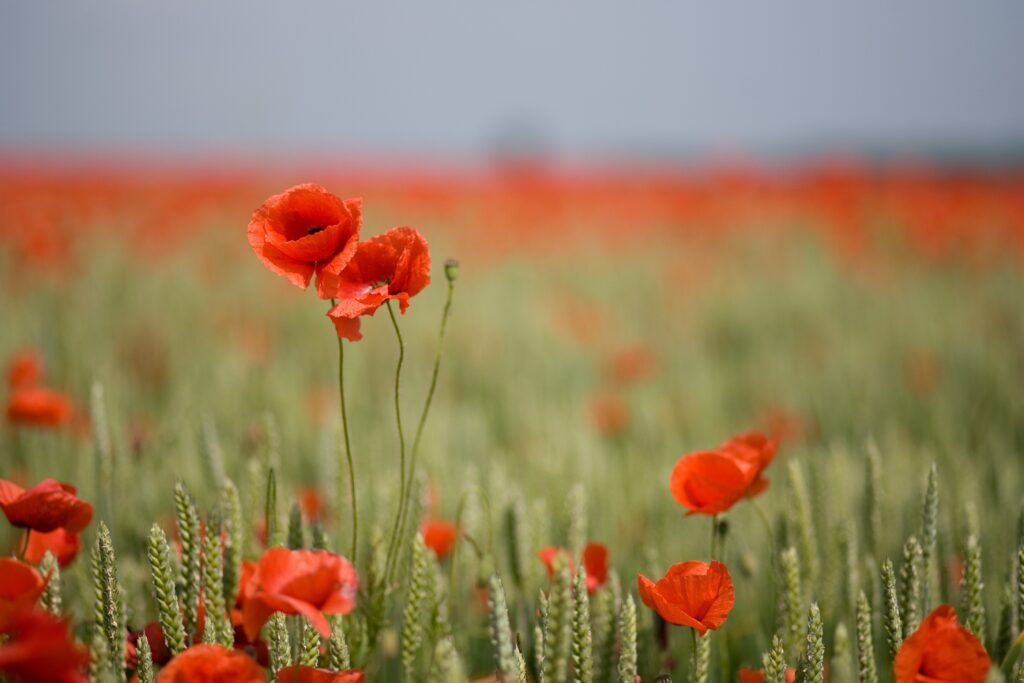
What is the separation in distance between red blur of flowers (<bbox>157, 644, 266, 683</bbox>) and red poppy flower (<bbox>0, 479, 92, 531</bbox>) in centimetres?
17

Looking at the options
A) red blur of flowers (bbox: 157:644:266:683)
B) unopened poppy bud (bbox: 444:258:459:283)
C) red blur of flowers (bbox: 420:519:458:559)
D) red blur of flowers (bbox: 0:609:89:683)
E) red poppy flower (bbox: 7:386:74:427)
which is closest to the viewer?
red blur of flowers (bbox: 0:609:89:683)

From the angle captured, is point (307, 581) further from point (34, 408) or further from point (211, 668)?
point (34, 408)

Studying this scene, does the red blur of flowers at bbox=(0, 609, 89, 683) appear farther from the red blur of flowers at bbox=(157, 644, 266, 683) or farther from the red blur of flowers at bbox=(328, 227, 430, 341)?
the red blur of flowers at bbox=(328, 227, 430, 341)

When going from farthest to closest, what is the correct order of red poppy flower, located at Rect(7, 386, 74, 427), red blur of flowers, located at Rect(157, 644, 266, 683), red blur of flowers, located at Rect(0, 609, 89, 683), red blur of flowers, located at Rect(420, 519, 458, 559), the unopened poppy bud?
red poppy flower, located at Rect(7, 386, 74, 427) < red blur of flowers, located at Rect(420, 519, 458, 559) < the unopened poppy bud < red blur of flowers, located at Rect(157, 644, 266, 683) < red blur of flowers, located at Rect(0, 609, 89, 683)

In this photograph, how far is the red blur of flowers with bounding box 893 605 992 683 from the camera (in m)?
0.58

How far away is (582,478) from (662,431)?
65 cm

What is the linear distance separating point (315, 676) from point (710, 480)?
1.13 ft

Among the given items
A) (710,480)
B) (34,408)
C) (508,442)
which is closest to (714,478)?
(710,480)

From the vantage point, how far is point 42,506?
61 cm

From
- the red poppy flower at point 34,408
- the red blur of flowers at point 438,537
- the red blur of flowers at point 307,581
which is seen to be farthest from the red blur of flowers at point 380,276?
the red poppy flower at point 34,408

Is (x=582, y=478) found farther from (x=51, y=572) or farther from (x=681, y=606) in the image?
(x=51, y=572)

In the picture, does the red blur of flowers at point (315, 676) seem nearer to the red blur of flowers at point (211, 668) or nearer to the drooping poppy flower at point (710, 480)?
the red blur of flowers at point (211, 668)

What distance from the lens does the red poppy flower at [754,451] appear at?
2.28ft

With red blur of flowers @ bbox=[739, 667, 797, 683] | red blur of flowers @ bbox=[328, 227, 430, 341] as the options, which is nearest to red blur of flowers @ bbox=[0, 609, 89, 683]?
red blur of flowers @ bbox=[328, 227, 430, 341]
